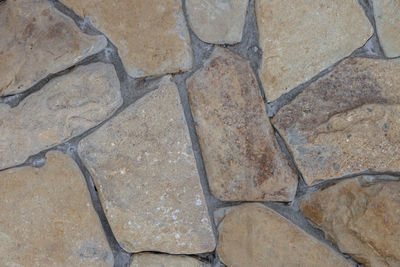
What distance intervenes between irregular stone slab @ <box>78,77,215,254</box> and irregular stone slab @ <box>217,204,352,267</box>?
6 cm

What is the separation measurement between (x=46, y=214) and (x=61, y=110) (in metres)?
0.25

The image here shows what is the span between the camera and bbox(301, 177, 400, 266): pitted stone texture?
34.1 inches

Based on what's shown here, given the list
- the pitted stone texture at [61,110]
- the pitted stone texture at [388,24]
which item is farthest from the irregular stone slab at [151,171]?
the pitted stone texture at [388,24]

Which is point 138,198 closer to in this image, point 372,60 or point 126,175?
point 126,175

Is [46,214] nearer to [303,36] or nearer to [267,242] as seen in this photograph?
[267,242]

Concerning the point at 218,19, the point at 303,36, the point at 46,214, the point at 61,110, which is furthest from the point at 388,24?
the point at 46,214

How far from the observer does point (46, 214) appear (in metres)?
0.99

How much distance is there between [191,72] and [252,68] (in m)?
0.13

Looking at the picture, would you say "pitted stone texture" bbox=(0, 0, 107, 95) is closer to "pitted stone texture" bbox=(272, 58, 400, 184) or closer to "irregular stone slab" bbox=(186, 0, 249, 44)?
"irregular stone slab" bbox=(186, 0, 249, 44)

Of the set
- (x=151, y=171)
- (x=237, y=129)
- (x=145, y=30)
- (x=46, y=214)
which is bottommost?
(x=46, y=214)

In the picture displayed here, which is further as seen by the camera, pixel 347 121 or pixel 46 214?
pixel 46 214

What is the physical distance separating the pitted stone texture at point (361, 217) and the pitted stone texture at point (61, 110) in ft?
1.63

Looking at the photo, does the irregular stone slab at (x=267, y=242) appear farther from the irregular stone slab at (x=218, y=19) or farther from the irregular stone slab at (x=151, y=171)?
the irregular stone slab at (x=218, y=19)

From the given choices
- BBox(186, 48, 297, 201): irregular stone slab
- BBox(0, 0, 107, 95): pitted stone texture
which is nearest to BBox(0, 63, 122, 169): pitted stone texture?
BBox(0, 0, 107, 95): pitted stone texture
